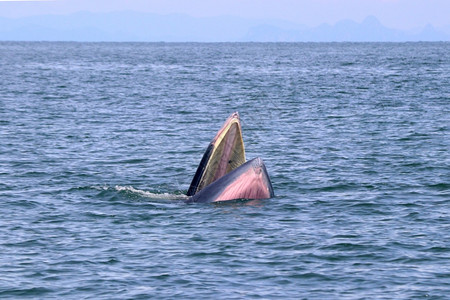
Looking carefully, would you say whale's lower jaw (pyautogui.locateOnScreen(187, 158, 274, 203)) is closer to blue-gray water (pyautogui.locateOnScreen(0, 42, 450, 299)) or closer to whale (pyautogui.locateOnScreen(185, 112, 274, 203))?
whale (pyautogui.locateOnScreen(185, 112, 274, 203))

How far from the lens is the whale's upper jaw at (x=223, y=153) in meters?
20.4

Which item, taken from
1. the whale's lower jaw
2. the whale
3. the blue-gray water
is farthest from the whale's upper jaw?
the blue-gray water

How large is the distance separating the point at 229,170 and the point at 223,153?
680 millimetres

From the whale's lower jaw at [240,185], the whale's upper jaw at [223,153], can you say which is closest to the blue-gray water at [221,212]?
the whale's lower jaw at [240,185]

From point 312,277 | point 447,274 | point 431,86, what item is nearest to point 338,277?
point 312,277

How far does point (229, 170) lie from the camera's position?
21172 millimetres

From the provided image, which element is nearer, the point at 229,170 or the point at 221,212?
the point at 221,212

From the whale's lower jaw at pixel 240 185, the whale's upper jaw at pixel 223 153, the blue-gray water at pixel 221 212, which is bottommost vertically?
the blue-gray water at pixel 221 212

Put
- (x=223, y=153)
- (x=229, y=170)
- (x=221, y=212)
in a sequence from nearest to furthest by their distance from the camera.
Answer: (x=223, y=153)
(x=221, y=212)
(x=229, y=170)

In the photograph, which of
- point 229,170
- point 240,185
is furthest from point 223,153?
point 240,185

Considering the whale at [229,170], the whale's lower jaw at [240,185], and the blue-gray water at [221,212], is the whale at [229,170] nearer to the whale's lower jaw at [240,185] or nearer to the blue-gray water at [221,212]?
the whale's lower jaw at [240,185]

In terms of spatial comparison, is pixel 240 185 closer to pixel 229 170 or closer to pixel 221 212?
pixel 229 170

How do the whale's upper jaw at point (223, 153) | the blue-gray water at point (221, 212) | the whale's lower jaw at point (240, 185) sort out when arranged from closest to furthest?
the blue-gray water at point (221, 212) → the whale's upper jaw at point (223, 153) → the whale's lower jaw at point (240, 185)

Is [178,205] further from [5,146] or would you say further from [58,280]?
[5,146]
